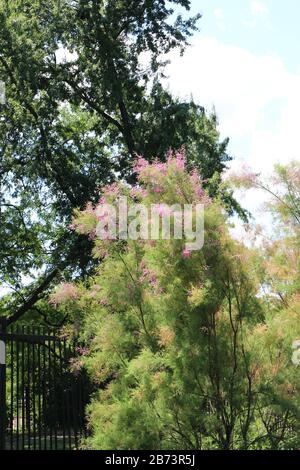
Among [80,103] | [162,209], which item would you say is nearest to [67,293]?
[162,209]

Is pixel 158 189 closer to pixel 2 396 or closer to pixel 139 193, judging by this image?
pixel 139 193

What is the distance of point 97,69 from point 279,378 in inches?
489

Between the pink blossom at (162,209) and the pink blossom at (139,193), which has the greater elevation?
the pink blossom at (139,193)

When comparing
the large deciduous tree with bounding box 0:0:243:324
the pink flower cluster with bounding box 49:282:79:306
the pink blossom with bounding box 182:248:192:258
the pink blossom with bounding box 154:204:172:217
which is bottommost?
the pink flower cluster with bounding box 49:282:79:306

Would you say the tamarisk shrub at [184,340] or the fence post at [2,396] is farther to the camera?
the fence post at [2,396]

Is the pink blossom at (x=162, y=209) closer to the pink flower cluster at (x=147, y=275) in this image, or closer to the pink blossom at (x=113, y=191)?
the pink flower cluster at (x=147, y=275)

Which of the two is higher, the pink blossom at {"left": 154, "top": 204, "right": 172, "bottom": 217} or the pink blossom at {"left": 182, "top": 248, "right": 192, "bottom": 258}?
the pink blossom at {"left": 154, "top": 204, "right": 172, "bottom": 217}

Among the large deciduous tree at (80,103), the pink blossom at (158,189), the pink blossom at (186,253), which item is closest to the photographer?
the pink blossom at (186,253)

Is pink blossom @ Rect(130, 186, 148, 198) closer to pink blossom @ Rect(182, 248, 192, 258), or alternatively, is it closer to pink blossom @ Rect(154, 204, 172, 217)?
pink blossom @ Rect(154, 204, 172, 217)

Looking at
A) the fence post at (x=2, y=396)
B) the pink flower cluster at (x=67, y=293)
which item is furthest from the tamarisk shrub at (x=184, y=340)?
the fence post at (x=2, y=396)

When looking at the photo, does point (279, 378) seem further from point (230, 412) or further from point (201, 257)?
point (201, 257)

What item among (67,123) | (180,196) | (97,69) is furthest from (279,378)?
(67,123)

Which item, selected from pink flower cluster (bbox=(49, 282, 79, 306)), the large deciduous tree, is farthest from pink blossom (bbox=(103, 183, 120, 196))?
the large deciduous tree

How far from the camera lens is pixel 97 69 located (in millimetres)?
17906
